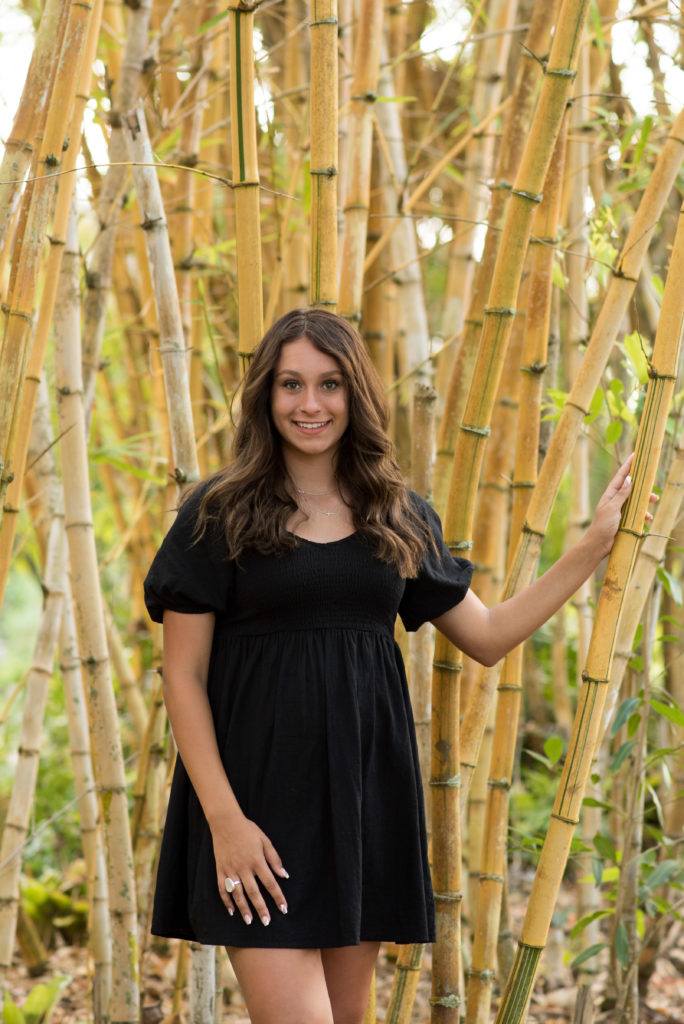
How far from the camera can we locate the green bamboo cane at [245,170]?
1.22 m

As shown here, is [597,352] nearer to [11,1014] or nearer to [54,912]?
[11,1014]

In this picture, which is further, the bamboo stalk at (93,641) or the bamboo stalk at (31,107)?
the bamboo stalk at (93,641)

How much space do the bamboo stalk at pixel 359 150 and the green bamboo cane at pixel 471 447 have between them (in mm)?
218

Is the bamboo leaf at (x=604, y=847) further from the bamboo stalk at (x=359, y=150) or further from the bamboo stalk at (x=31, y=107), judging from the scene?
the bamboo stalk at (x=31, y=107)

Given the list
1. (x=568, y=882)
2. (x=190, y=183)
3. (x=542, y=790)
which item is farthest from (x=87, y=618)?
(x=542, y=790)

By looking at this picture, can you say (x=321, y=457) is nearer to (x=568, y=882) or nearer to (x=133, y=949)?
(x=133, y=949)

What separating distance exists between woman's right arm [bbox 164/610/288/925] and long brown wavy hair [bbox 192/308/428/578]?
0.39ft

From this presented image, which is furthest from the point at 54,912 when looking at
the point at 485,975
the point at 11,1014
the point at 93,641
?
the point at 485,975

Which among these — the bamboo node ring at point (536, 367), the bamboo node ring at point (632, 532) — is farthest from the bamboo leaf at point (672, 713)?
the bamboo node ring at point (536, 367)

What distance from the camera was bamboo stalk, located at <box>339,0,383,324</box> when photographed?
1392 mm

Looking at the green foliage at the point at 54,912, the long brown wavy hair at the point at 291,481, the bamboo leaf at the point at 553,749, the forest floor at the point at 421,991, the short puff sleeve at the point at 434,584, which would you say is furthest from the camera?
the green foliage at the point at 54,912

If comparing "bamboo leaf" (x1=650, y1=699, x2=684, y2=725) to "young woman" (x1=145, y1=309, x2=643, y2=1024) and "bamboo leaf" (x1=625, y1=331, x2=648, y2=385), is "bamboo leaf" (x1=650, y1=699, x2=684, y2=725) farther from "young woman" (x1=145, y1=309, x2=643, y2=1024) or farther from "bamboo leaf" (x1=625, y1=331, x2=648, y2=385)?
"bamboo leaf" (x1=625, y1=331, x2=648, y2=385)

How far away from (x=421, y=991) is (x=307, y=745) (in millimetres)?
1489

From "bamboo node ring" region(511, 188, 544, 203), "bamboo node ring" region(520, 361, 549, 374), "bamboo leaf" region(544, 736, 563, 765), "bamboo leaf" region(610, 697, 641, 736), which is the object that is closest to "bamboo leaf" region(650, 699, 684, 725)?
"bamboo leaf" region(610, 697, 641, 736)
